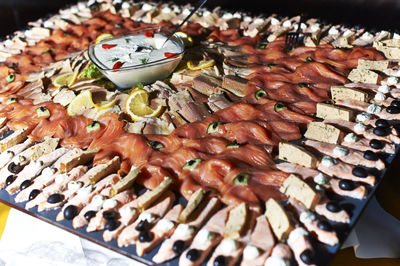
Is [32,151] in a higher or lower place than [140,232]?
lower

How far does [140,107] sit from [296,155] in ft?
4.86

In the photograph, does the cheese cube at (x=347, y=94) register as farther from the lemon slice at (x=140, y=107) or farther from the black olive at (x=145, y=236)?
the black olive at (x=145, y=236)

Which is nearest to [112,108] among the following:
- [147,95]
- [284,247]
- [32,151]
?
[147,95]

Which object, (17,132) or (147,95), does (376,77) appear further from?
(17,132)

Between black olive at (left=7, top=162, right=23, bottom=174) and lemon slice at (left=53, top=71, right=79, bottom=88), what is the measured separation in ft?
3.93

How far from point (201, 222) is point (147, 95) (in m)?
1.62

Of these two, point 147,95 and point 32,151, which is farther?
point 147,95

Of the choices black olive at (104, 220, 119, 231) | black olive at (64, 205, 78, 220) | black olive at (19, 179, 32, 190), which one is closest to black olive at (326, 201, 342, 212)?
black olive at (104, 220, 119, 231)

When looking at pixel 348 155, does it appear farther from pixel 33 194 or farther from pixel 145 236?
pixel 33 194

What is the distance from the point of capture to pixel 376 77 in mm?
3857

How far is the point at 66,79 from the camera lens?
4484 mm

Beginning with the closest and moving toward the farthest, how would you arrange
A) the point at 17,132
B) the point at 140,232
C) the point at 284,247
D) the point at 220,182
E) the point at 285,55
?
1. the point at 284,247
2. the point at 140,232
3. the point at 220,182
4. the point at 17,132
5. the point at 285,55

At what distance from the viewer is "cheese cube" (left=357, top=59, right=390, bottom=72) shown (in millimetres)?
4039

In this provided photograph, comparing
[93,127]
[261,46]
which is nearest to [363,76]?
[261,46]
